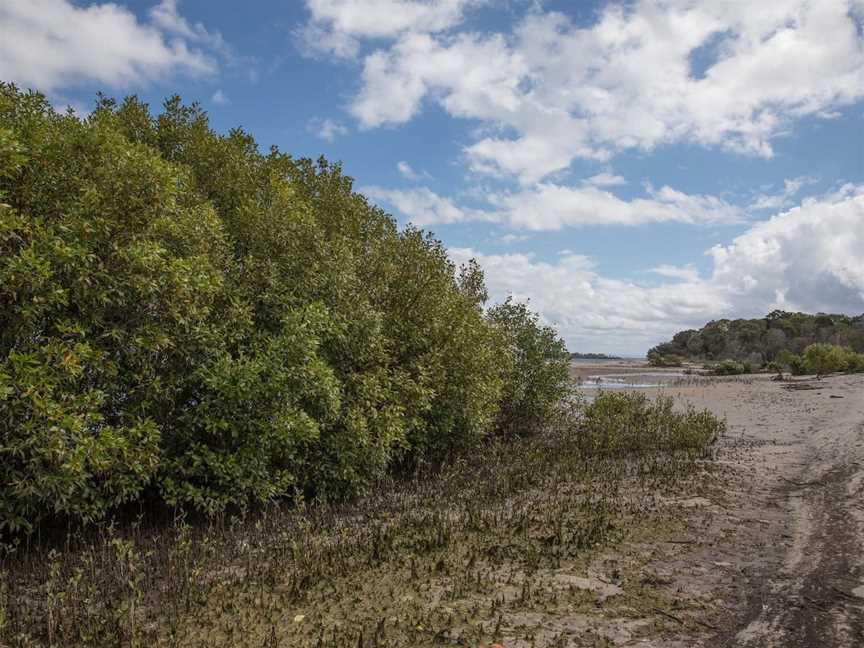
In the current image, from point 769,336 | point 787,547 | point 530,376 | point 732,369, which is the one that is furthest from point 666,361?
point 787,547

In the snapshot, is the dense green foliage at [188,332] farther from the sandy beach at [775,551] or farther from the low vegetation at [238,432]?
A: the sandy beach at [775,551]

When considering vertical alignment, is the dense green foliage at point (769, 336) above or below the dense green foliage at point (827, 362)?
above

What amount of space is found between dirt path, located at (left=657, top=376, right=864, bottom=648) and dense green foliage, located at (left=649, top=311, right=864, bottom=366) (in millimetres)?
79763

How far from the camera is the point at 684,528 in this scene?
10688 millimetres

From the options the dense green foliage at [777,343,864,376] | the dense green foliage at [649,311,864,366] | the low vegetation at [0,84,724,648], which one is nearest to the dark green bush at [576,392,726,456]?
the low vegetation at [0,84,724,648]

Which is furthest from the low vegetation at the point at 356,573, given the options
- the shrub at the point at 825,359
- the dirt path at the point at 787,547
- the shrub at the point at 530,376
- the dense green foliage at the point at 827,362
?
the shrub at the point at 825,359

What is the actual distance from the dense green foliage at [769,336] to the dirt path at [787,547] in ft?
262

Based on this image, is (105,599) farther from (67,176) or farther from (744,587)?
(744,587)

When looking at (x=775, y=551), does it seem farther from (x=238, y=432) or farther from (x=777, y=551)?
(x=238, y=432)

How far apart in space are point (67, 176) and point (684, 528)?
12929mm

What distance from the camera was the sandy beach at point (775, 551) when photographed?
666 cm

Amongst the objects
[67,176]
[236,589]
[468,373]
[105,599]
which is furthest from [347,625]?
[468,373]

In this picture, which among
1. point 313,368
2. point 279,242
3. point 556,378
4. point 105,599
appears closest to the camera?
point 105,599

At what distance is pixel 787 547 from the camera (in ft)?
31.5
